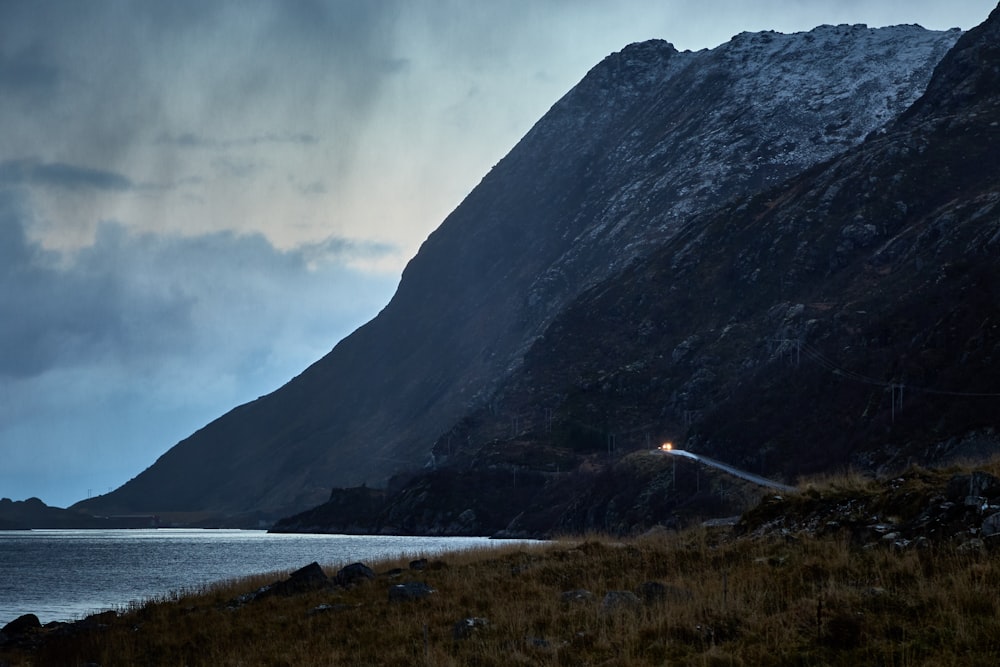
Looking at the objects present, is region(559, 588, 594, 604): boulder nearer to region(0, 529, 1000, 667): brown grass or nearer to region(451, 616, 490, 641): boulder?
region(0, 529, 1000, 667): brown grass

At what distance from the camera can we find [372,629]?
882 inches

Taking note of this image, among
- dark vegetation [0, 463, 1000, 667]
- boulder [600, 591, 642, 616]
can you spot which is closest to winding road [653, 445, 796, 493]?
dark vegetation [0, 463, 1000, 667]

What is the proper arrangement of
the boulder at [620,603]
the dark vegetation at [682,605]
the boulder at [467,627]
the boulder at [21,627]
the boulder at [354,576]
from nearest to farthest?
the dark vegetation at [682,605]
the boulder at [620,603]
the boulder at [467,627]
the boulder at [354,576]
the boulder at [21,627]

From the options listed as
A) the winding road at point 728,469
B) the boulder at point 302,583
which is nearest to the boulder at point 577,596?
the boulder at point 302,583

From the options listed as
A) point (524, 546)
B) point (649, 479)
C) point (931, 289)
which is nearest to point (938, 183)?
point (931, 289)

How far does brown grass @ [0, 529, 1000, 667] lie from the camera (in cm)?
1451

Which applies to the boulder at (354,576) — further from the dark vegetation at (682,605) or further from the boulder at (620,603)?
the boulder at (620,603)

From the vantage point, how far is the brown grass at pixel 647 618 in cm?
1451

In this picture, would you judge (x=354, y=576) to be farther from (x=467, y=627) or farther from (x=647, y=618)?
(x=647, y=618)

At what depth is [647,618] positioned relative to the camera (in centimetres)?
1808

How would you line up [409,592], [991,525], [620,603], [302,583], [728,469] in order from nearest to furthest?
[991,525], [620,603], [409,592], [302,583], [728,469]

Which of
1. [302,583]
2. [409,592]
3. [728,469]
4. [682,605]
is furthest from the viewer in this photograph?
[728,469]

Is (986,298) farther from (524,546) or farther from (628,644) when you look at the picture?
(628,644)

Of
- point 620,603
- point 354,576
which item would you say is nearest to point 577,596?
point 620,603
